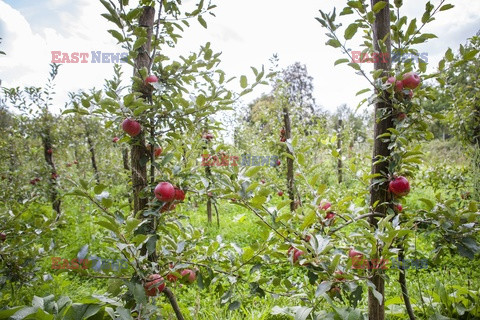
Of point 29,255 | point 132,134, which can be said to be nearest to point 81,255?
point 132,134

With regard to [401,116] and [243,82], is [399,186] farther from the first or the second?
[243,82]

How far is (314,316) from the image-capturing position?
1.17m

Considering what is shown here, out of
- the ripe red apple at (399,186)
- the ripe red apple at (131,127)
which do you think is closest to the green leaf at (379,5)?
the ripe red apple at (399,186)

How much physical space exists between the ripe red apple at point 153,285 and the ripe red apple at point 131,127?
625 millimetres

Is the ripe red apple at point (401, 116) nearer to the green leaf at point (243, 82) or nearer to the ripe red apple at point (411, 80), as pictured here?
the ripe red apple at point (411, 80)

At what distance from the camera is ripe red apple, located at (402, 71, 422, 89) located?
3.87ft

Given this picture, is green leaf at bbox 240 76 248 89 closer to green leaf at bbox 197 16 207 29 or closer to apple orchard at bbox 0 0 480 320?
apple orchard at bbox 0 0 480 320

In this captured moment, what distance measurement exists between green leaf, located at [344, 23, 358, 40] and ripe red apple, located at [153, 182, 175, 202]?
992 mm

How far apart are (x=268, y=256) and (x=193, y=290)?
229 cm

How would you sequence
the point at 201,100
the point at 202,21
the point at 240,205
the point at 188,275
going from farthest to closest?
the point at 202,21 → the point at 188,275 → the point at 201,100 → the point at 240,205

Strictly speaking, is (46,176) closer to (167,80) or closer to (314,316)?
(167,80)

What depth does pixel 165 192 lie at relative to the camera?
1164 mm

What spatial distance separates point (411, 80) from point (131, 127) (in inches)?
47.9

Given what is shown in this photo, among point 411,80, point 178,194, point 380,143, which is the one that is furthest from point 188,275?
A: point 411,80
